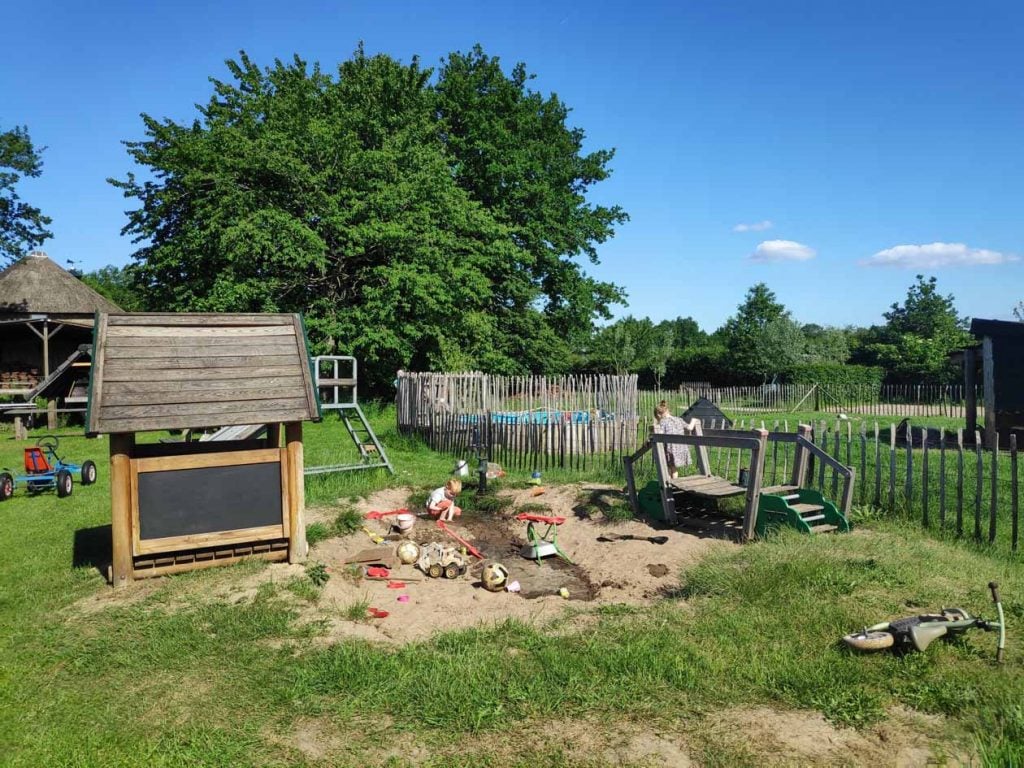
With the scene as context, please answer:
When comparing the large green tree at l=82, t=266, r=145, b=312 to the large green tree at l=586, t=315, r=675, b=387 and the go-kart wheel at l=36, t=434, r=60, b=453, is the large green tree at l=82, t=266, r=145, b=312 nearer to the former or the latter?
the go-kart wheel at l=36, t=434, r=60, b=453

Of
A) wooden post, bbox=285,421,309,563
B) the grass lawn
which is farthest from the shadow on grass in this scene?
wooden post, bbox=285,421,309,563

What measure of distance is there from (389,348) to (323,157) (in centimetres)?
755

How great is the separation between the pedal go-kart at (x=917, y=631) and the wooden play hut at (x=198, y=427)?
5171 millimetres

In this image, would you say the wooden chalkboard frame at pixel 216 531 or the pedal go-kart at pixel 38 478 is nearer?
the wooden chalkboard frame at pixel 216 531

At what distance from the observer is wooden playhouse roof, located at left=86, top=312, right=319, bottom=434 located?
254 inches

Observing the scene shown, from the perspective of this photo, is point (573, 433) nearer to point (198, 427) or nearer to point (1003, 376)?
point (198, 427)

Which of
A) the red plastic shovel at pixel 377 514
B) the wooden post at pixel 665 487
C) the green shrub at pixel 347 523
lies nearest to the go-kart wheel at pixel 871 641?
the wooden post at pixel 665 487

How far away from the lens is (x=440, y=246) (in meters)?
26.7

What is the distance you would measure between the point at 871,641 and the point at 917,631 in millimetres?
286

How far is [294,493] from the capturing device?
7199 millimetres

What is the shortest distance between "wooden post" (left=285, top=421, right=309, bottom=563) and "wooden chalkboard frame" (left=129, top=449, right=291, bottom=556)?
40 mm

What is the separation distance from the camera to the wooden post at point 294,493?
7.18 m

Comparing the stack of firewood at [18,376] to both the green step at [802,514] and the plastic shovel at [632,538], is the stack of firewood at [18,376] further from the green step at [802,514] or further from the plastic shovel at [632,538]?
the green step at [802,514]

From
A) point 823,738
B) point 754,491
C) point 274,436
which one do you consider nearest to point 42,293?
point 274,436
